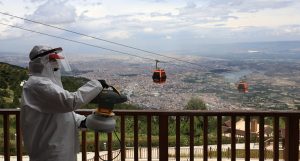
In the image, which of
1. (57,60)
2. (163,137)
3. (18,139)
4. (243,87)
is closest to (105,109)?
(57,60)

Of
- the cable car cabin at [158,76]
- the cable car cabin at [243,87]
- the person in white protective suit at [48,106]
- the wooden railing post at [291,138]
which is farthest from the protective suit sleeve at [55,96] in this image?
the cable car cabin at [243,87]

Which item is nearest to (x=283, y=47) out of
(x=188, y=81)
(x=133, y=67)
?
(x=188, y=81)

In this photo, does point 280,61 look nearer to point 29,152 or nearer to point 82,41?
point 82,41

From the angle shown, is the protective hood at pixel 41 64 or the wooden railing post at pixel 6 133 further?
the wooden railing post at pixel 6 133

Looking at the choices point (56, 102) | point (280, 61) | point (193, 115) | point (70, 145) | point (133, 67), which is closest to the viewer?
point (56, 102)

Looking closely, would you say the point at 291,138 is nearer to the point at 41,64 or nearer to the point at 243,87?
the point at 41,64

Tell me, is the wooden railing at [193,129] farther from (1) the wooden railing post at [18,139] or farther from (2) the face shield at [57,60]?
(2) the face shield at [57,60]

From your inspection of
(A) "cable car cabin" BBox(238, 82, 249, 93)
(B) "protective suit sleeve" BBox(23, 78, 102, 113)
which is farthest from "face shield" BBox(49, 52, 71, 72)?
(A) "cable car cabin" BBox(238, 82, 249, 93)
